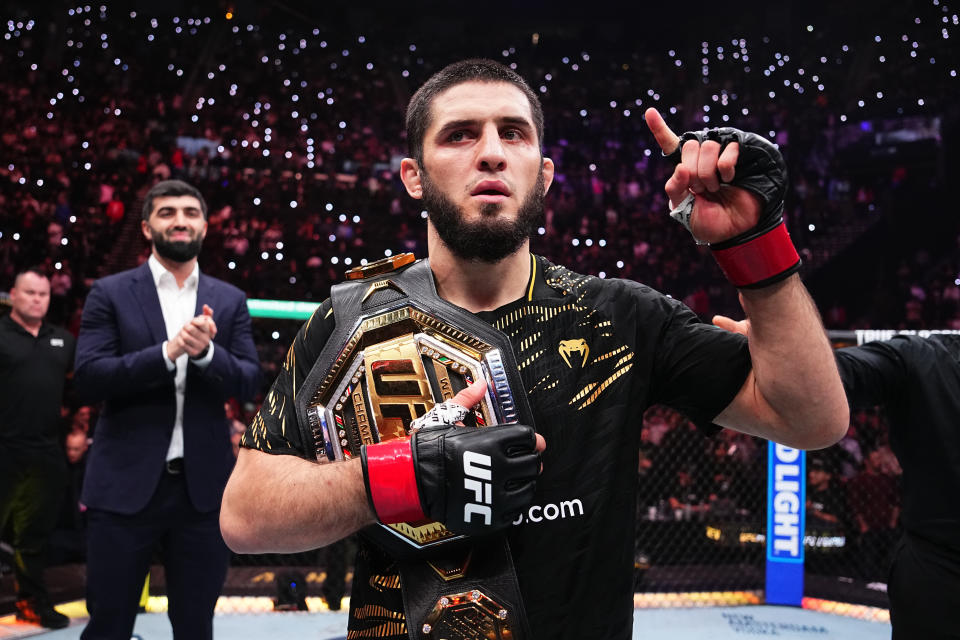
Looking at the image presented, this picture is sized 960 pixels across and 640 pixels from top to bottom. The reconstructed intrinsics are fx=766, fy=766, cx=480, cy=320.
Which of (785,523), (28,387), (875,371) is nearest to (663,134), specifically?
(875,371)

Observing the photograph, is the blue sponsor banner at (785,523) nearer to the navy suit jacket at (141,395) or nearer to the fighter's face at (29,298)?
the navy suit jacket at (141,395)

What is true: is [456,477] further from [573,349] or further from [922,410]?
[922,410]

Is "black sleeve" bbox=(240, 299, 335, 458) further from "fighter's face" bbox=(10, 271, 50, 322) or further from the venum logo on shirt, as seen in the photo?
"fighter's face" bbox=(10, 271, 50, 322)

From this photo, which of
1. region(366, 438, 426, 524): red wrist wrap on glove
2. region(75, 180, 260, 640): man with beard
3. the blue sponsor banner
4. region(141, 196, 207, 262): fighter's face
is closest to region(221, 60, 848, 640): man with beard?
region(366, 438, 426, 524): red wrist wrap on glove

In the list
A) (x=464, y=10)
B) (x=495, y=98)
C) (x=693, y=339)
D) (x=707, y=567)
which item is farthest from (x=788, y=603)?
(x=464, y=10)

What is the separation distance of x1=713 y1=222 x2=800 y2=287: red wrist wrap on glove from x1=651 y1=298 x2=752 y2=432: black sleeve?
182mm

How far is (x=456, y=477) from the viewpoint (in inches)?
41.5

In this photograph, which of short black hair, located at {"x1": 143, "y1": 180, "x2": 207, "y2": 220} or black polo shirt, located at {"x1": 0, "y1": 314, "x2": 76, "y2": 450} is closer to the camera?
short black hair, located at {"x1": 143, "y1": 180, "x2": 207, "y2": 220}

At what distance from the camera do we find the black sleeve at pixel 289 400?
1.23 metres

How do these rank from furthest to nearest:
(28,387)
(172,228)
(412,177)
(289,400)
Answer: (28,387) → (172,228) → (412,177) → (289,400)

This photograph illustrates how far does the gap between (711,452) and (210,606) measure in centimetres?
396

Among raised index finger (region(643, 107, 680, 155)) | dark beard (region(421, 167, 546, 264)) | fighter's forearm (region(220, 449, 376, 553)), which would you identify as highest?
raised index finger (region(643, 107, 680, 155))

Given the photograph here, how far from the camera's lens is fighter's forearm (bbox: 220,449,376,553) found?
112cm

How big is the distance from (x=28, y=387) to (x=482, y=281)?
377cm
